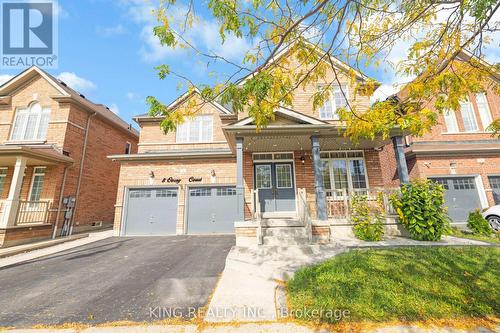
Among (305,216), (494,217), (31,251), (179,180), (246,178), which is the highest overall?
(179,180)

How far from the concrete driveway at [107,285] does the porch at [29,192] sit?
12.7 ft

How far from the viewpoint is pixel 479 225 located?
752 cm

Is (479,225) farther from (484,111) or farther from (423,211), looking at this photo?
(484,111)

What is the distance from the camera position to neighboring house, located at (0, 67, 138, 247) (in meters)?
9.60

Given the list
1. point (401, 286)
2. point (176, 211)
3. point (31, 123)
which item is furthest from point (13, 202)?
point (401, 286)

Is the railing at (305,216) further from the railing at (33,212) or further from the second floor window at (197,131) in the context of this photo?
the railing at (33,212)

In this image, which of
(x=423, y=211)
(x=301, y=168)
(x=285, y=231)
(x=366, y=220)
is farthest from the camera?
(x=301, y=168)

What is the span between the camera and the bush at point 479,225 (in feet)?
24.0

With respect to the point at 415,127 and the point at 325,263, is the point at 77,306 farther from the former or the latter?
the point at 415,127

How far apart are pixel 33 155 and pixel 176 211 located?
6.96m

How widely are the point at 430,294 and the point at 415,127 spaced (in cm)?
271

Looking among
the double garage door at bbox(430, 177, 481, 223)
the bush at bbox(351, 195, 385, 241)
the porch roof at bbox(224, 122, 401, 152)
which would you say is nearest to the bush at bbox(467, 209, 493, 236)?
the double garage door at bbox(430, 177, 481, 223)

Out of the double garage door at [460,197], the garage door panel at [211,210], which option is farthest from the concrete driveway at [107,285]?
the double garage door at [460,197]

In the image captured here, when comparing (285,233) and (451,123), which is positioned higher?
(451,123)
